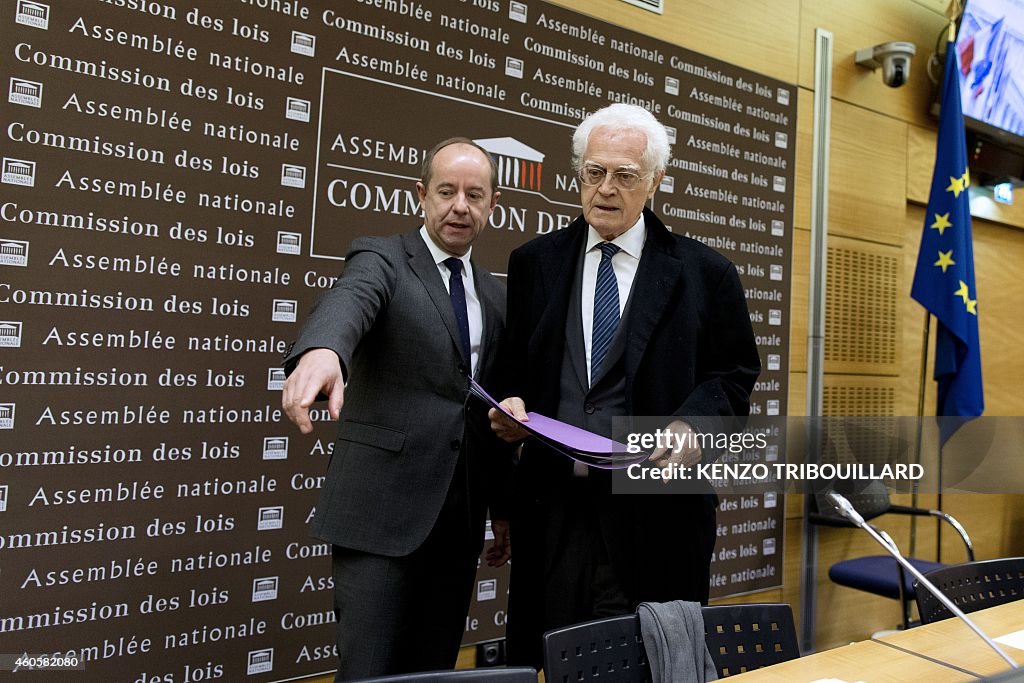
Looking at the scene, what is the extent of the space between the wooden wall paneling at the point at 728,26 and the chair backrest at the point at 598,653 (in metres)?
2.66

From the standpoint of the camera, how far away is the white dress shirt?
187cm

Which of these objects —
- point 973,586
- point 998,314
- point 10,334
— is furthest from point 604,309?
point 998,314

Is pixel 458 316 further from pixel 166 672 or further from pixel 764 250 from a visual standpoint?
pixel 764 250

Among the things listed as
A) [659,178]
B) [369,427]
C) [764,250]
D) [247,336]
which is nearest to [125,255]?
[247,336]

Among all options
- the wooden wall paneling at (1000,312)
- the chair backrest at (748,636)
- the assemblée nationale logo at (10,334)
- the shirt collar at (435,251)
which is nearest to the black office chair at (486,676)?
the chair backrest at (748,636)

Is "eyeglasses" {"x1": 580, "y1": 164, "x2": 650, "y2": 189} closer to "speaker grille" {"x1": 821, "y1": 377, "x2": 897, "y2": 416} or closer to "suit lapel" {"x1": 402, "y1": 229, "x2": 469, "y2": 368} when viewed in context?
"suit lapel" {"x1": 402, "y1": 229, "x2": 469, "y2": 368}

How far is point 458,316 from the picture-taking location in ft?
6.08

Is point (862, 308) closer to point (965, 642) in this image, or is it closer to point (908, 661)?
point (965, 642)

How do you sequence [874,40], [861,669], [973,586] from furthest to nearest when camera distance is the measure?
[874,40] → [973,586] → [861,669]

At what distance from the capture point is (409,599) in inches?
70.5

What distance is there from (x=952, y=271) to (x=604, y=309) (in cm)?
312

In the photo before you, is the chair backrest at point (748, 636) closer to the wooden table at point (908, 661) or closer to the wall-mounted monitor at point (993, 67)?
the wooden table at point (908, 661)

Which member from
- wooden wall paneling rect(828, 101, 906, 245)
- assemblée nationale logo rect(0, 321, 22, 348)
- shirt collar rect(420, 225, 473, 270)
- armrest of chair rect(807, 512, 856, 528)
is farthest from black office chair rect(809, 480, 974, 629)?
assemblée nationale logo rect(0, 321, 22, 348)

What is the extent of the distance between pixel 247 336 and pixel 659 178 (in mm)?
1451
